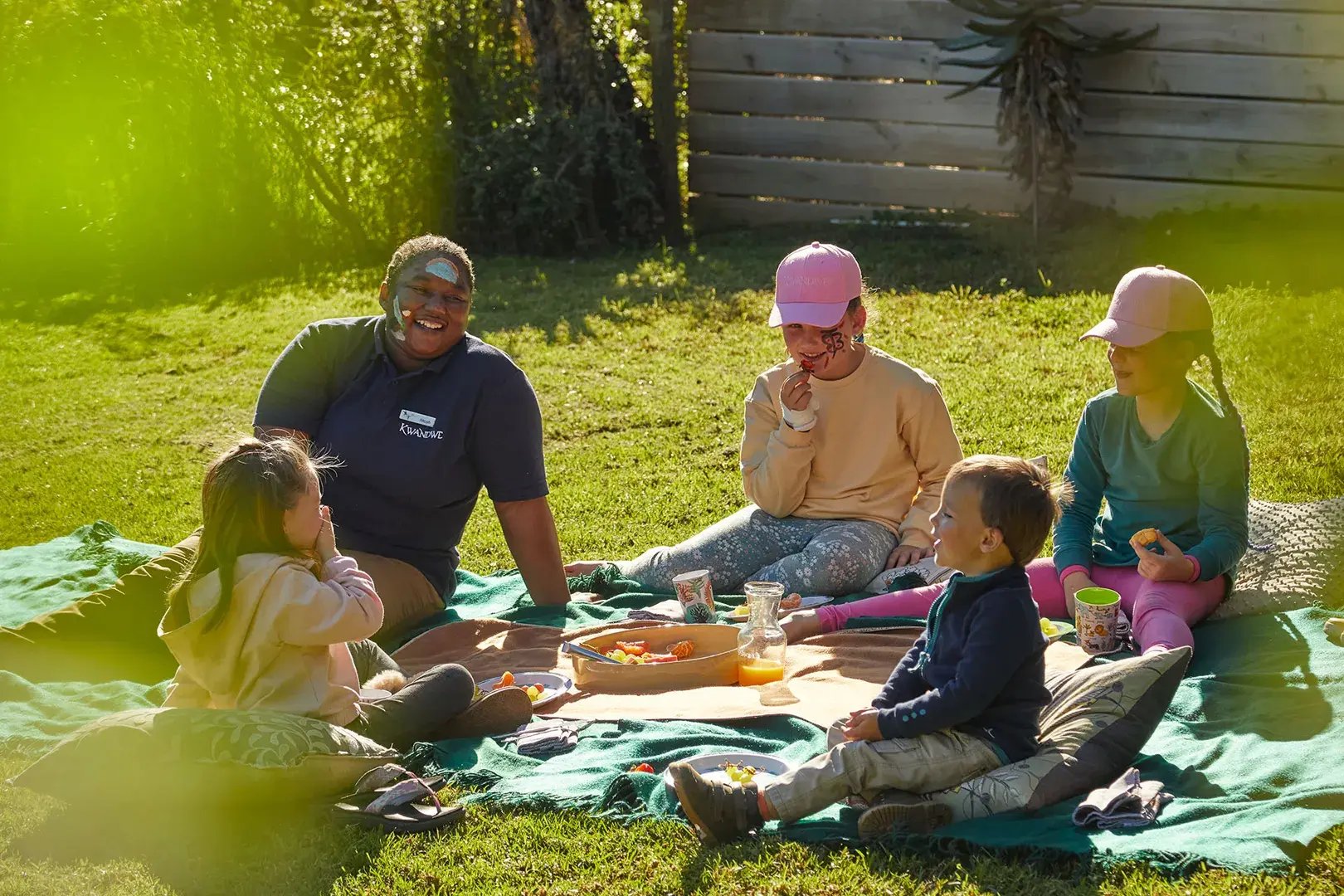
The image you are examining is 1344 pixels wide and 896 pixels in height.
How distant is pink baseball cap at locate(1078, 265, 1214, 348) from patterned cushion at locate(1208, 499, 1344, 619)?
986 mm

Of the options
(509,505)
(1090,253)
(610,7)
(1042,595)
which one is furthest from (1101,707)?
(610,7)

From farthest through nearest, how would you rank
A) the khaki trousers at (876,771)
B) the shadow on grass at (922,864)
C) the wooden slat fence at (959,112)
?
the wooden slat fence at (959,112)
the khaki trousers at (876,771)
the shadow on grass at (922,864)

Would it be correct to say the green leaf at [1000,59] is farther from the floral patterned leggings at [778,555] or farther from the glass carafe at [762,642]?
the glass carafe at [762,642]

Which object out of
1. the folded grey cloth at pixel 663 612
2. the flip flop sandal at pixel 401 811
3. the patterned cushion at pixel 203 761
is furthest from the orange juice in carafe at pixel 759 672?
the patterned cushion at pixel 203 761

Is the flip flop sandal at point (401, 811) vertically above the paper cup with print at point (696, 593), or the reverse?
the paper cup with print at point (696, 593)

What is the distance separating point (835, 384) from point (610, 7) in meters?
8.29

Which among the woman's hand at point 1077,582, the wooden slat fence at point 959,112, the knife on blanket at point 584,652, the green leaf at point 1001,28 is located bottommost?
the knife on blanket at point 584,652

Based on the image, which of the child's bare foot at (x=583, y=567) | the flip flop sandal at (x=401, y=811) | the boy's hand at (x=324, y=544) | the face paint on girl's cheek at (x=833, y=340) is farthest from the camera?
the child's bare foot at (x=583, y=567)

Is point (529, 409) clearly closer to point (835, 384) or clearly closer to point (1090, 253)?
point (835, 384)

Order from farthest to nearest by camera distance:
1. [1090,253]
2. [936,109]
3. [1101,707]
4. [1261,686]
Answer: [936,109] → [1090,253] → [1261,686] → [1101,707]

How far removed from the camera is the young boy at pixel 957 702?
3.71m

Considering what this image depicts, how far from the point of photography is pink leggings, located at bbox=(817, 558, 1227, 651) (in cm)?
479

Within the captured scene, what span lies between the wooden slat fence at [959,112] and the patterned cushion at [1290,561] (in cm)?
539

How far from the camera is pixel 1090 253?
1033 cm
